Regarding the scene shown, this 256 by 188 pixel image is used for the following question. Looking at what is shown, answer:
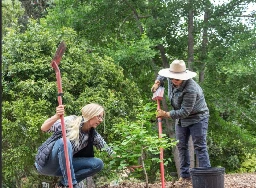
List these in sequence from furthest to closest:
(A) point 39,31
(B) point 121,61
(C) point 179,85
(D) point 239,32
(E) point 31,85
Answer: (D) point 239,32
(B) point 121,61
(A) point 39,31
(E) point 31,85
(C) point 179,85

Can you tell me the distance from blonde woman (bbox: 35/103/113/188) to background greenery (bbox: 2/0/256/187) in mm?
1016

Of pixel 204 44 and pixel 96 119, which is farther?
pixel 204 44

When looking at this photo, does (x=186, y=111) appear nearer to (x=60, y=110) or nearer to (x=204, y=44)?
(x=60, y=110)

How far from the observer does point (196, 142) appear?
14.0ft

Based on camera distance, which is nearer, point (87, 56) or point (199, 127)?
point (199, 127)

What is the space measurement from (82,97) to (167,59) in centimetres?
476

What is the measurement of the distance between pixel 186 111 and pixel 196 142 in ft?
1.28

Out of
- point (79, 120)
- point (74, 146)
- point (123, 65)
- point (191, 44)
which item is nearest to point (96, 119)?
point (79, 120)

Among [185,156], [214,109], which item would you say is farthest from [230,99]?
[185,156]

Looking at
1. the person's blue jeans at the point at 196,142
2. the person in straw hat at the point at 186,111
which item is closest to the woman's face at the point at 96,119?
the person in straw hat at the point at 186,111

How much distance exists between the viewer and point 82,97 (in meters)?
5.08

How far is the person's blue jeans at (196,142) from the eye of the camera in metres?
4.21

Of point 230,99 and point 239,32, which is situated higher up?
point 239,32

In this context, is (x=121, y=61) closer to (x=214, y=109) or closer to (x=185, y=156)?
(x=214, y=109)
